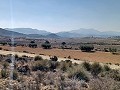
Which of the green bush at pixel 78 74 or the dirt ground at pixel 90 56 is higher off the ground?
the green bush at pixel 78 74

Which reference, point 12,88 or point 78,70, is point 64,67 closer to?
point 78,70

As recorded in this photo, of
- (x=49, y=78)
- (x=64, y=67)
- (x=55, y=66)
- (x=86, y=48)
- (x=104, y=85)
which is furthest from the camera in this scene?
(x=86, y=48)

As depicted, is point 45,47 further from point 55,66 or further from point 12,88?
point 12,88

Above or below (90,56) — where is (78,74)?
above

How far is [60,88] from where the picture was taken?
17.4m

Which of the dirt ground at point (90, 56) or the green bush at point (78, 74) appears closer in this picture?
the green bush at point (78, 74)

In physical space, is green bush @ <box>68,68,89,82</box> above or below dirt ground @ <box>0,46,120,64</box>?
above

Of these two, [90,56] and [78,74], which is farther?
[90,56]

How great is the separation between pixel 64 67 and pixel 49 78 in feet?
→ 33.9

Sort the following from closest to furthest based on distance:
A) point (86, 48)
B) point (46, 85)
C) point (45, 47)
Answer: point (46, 85) → point (86, 48) → point (45, 47)

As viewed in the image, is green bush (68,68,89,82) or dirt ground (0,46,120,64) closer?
green bush (68,68,89,82)

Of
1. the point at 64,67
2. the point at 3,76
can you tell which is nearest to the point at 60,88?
the point at 3,76

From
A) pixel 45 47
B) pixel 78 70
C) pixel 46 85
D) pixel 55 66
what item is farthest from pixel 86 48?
pixel 46 85

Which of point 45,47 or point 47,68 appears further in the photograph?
point 45,47
